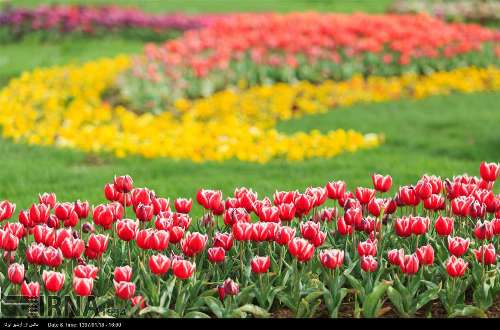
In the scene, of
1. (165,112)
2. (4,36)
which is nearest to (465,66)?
(165,112)

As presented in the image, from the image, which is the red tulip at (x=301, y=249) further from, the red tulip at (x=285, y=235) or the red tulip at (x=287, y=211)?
the red tulip at (x=287, y=211)

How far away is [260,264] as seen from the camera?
4.42 m

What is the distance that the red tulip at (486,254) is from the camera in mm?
4641

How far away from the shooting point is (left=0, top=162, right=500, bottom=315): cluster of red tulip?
14.5ft

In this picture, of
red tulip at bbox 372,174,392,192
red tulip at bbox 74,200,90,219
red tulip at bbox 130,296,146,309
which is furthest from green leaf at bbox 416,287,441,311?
red tulip at bbox 74,200,90,219

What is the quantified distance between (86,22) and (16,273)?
16611 mm

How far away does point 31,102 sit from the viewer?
12969 millimetres

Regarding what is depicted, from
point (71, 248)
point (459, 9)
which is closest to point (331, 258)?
point (71, 248)

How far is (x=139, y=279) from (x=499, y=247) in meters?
2.02

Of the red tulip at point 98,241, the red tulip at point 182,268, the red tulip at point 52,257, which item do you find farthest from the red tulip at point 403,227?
the red tulip at point 52,257

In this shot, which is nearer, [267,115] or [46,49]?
[267,115]

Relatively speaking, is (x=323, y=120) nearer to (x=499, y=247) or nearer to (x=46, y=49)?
(x=499, y=247)

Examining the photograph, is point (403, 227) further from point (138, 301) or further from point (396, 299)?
point (138, 301)

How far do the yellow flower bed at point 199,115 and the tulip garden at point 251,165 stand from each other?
0.12 feet
